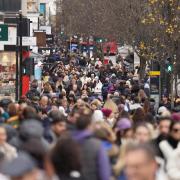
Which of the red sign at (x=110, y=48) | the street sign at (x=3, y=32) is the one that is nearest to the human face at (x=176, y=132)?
the street sign at (x=3, y=32)

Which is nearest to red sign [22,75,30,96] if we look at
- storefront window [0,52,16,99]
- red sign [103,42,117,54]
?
storefront window [0,52,16,99]

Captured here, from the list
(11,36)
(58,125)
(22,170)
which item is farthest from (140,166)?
(11,36)

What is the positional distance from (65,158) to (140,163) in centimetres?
174

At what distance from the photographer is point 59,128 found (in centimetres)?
1390

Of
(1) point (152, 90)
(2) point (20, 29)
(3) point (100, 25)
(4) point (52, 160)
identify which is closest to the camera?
(4) point (52, 160)

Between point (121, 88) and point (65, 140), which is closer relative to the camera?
point (65, 140)

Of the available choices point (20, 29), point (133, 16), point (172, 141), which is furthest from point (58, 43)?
point (172, 141)

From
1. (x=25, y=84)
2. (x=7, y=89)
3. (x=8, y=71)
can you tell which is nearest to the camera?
(x=7, y=89)

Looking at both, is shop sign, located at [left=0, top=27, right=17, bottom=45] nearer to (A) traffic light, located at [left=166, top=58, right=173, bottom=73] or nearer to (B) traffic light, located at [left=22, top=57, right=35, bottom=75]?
(B) traffic light, located at [left=22, top=57, right=35, bottom=75]

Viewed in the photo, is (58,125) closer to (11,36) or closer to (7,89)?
(11,36)

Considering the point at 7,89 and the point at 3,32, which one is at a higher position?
the point at 3,32

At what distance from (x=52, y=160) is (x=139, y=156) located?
163 centimetres

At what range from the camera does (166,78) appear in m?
A: 40.3

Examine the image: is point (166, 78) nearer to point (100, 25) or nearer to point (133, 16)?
point (133, 16)
